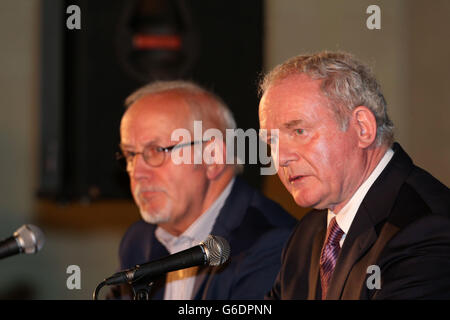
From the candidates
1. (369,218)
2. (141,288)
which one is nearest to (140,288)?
(141,288)

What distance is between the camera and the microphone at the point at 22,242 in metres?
2.11

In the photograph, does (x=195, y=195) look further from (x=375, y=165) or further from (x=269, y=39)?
(x=269, y=39)

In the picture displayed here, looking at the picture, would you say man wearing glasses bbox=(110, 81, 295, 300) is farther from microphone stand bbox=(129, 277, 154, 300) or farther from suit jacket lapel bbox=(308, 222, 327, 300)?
microphone stand bbox=(129, 277, 154, 300)

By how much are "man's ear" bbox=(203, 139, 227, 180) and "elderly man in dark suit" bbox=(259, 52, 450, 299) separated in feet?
2.23

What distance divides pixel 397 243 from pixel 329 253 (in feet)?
1.07

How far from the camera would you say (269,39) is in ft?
13.9

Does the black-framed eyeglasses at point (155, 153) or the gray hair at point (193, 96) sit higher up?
the gray hair at point (193, 96)

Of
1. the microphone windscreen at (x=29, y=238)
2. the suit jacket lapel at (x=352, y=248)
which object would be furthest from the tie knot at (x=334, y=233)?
the microphone windscreen at (x=29, y=238)

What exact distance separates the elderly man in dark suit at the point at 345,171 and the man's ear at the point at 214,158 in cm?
68

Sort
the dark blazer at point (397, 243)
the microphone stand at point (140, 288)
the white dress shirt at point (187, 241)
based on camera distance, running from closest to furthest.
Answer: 1. the dark blazer at point (397, 243)
2. the microphone stand at point (140, 288)
3. the white dress shirt at point (187, 241)

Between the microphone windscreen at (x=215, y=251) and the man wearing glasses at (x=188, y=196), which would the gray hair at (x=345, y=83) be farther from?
the man wearing glasses at (x=188, y=196)

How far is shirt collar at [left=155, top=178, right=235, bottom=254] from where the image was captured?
2.73m

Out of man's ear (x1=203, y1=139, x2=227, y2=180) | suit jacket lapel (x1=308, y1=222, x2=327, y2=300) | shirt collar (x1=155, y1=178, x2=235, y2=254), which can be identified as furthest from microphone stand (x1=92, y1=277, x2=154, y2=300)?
man's ear (x1=203, y1=139, x2=227, y2=180)
